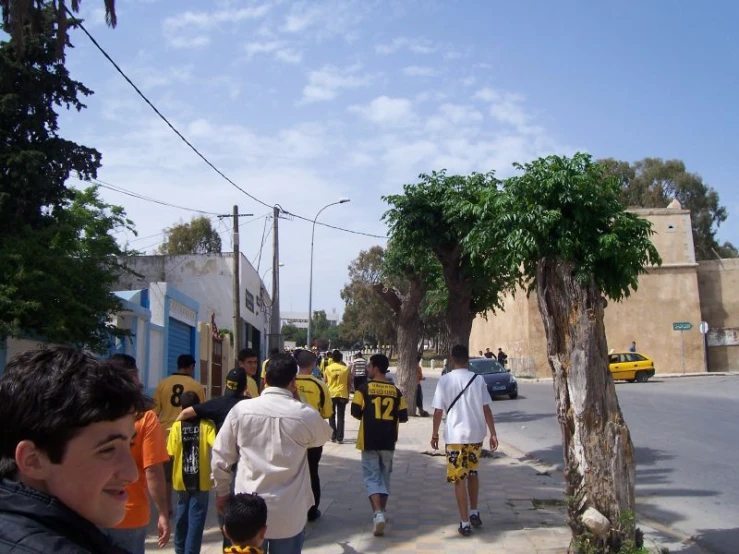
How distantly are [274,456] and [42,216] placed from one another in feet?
30.1

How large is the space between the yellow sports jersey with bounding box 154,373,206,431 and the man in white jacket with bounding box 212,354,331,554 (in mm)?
2274

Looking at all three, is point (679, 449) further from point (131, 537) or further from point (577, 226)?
point (131, 537)

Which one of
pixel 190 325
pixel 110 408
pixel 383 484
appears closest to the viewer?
pixel 110 408

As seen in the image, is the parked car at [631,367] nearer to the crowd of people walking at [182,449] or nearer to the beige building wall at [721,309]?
the beige building wall at [721,309]

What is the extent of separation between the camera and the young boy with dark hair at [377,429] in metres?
7.15

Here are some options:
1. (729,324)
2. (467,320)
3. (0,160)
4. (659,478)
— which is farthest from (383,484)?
(729,324)

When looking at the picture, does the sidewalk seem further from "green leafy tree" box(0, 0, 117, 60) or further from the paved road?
"green leafy tree" box(0, 0, 117, 60)

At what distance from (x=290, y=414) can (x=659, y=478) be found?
24.7ft

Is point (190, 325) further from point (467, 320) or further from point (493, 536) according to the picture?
point (493, 536)

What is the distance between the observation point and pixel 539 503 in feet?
27.1

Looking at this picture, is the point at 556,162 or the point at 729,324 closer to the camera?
the point at 556,162

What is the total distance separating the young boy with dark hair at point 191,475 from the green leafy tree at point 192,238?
4344 centimetres

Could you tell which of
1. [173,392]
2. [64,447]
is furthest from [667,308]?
[64,447]

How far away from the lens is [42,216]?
12023 mm
